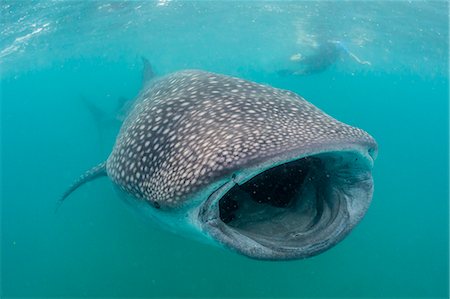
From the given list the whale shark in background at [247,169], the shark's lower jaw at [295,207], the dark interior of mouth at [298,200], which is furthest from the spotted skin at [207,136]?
the dark interior of mouth at [298,200]

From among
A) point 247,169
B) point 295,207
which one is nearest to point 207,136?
point 247,169

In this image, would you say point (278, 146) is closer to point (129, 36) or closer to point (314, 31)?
point (314, 31)

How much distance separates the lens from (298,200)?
4012 millimetres

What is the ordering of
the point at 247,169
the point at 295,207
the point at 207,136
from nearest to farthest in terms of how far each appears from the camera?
the point at 247,169 → the point at 207,136 → the point at 295,207

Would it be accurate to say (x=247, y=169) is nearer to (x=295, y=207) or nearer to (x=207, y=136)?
(x=207, y=136)

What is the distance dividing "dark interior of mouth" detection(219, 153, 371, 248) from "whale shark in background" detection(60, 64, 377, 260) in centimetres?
1

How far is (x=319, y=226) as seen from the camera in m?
3.29

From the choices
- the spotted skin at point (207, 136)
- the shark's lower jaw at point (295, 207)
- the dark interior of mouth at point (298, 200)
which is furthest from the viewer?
the dark interior of mouth at point (298, 200)

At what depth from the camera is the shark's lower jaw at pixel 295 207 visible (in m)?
2.84

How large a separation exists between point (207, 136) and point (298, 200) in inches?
58.6

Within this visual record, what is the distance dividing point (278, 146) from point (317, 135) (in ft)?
1.43

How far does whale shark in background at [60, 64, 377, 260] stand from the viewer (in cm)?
269

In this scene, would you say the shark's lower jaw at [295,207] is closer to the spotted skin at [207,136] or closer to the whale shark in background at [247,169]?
the whale shark in background at [247,169]

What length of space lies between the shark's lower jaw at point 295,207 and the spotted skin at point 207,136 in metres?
0.21
